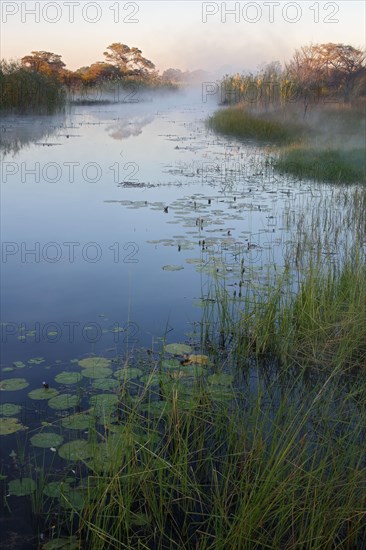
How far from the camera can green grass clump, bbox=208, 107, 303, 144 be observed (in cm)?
1658

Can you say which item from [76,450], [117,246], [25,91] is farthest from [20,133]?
[76,450]

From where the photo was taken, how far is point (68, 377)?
11.2 feet

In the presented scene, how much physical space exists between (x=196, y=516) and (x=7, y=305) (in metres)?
2.78

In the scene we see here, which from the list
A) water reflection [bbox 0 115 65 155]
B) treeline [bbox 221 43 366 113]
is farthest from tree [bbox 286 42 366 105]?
water reflection [bbox 0 115 65 155]

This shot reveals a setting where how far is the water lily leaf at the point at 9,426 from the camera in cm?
286

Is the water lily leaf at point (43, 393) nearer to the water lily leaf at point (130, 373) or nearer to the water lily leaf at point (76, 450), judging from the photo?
the water lily leaf at point (130, 373)

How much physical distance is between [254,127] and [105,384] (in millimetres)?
15365

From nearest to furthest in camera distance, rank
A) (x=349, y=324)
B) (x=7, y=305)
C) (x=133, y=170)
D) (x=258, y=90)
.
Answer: (x=349, y=324) → (x=7, y=305) → (x=133, y=170) → (x=258, y=90)

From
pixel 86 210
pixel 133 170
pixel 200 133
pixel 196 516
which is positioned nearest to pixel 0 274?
pixel 86 210

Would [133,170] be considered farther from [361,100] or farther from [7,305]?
[361,100]

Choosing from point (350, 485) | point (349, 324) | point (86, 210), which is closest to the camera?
point (350, 485)

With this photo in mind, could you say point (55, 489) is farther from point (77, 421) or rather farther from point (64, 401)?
point (64, 401)

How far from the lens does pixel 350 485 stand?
89.5 inches

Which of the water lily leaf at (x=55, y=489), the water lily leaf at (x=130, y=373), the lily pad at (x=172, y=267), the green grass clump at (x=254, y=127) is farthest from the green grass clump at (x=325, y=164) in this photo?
the water lily leaf at (x=55, y=489)
